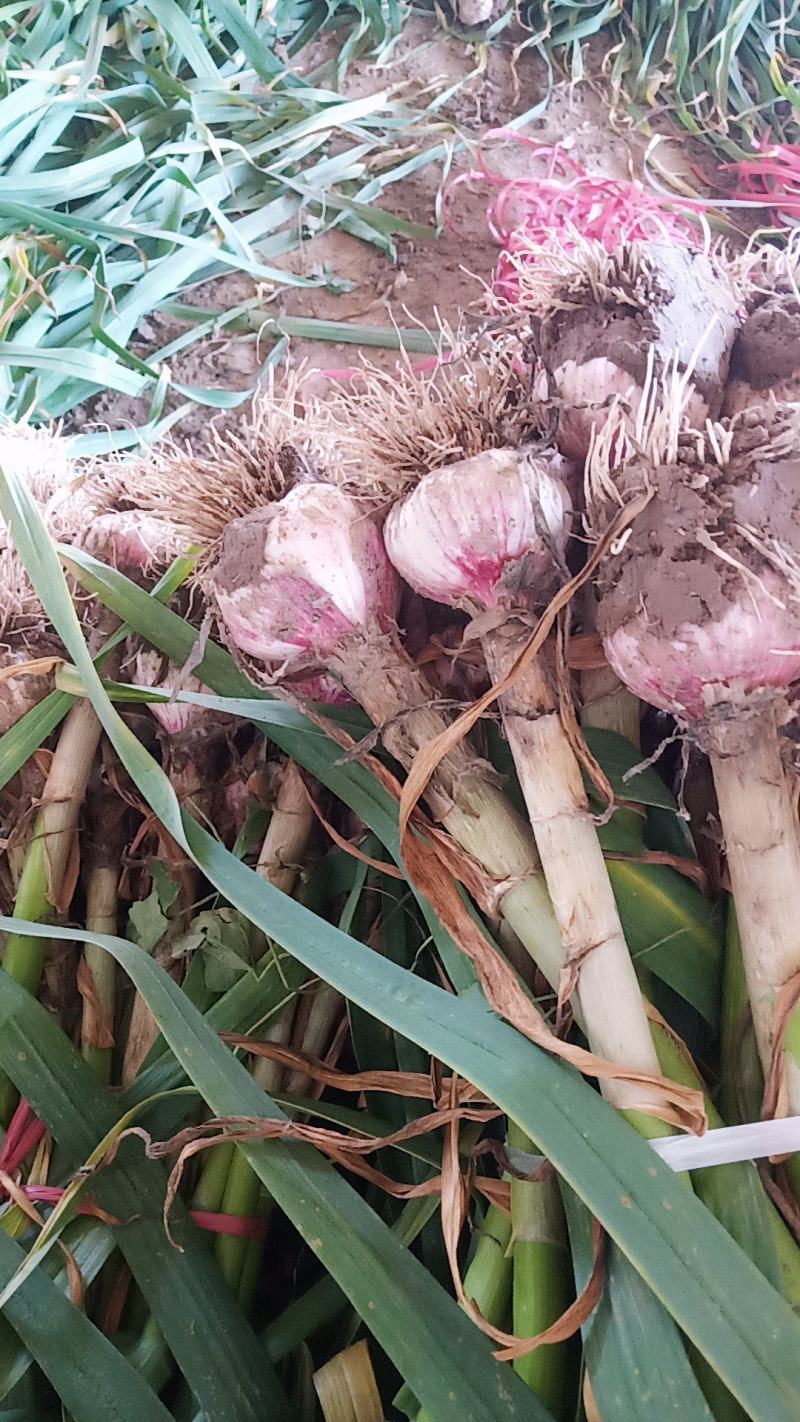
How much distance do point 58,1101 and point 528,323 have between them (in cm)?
54

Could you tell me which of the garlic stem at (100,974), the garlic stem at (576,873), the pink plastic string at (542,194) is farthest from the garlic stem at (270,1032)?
the pink plastic string at (542,194)

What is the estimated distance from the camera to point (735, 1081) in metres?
0.46

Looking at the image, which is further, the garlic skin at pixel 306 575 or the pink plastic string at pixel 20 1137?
the pink plastic string at pixel 20 1137

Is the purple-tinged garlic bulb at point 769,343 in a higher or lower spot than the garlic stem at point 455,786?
higher

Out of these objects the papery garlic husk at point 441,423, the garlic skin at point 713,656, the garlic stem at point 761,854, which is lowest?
the garlic stem at point 761,854

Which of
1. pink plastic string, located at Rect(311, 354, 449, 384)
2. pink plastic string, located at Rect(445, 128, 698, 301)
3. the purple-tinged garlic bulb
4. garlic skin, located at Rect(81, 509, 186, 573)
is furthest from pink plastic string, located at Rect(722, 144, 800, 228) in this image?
garlic skin, located at Rect(81, 509, 186, 573)

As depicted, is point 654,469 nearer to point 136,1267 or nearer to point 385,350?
point 136,1267

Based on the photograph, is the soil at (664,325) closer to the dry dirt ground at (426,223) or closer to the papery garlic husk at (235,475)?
the papery garlic husk at (235,475)

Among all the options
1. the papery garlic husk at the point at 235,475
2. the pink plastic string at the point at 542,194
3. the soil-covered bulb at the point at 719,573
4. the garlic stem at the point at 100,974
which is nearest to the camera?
the soil-covered bulb at the point at 719,573

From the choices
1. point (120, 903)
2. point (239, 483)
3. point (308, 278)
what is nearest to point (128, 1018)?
point (120, 903)

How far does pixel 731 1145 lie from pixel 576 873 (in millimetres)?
136

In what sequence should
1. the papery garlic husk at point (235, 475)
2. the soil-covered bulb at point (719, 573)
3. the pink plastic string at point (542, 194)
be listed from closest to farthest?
the soil-covered bulb at point (719, 573) < the papery garlic husk at point (235, 475) < the pink plastic string at point (542, 194)

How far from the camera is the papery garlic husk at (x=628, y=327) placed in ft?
1.44

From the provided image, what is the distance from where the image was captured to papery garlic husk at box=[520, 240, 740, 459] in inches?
17.3
